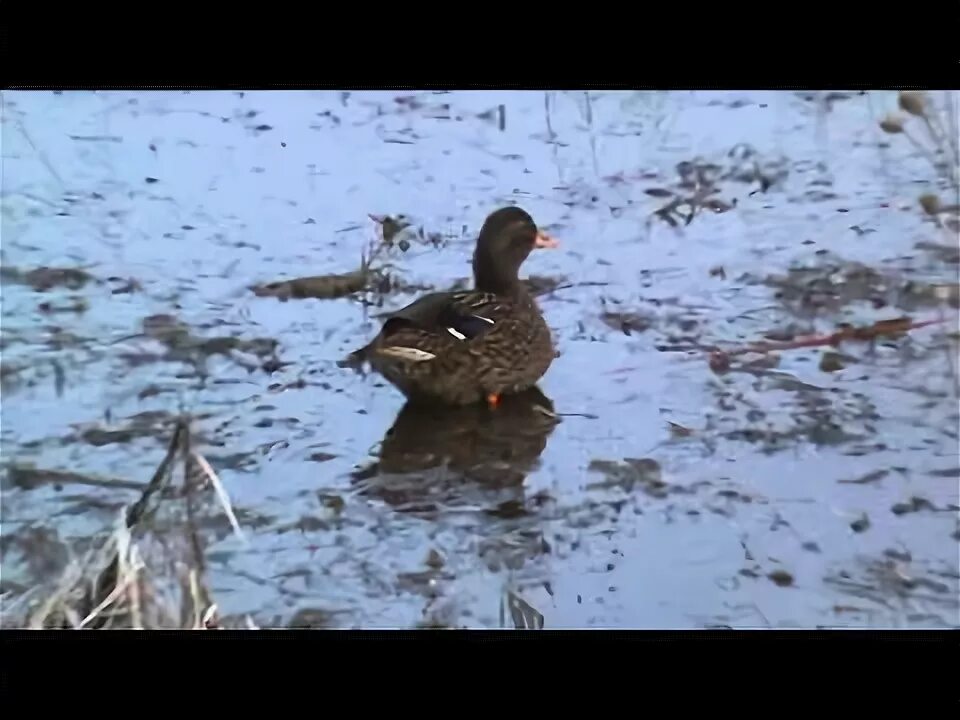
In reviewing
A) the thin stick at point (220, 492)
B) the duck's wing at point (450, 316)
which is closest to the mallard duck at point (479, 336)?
the duck's wing at point (450, 316)

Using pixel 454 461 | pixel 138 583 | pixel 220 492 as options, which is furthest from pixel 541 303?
pixel 138 583

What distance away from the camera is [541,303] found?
A: 78.5 inches

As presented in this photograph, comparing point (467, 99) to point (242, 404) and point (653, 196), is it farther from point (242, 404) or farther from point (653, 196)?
point (242, 404)

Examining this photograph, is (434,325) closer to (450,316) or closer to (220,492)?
(450,316)

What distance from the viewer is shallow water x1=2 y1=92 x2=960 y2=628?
1938 millimetres

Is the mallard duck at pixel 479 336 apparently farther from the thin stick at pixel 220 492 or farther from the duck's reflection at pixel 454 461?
the thin stick at pixel 220 492

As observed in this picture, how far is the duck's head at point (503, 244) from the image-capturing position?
197 centimetres

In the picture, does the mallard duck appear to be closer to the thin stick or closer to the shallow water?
the shallow water

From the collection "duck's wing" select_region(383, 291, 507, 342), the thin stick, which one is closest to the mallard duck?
"duck's wing" select_region(383, 291, 507, 342)

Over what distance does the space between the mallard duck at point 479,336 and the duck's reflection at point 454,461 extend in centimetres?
4

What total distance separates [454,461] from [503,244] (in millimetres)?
434
